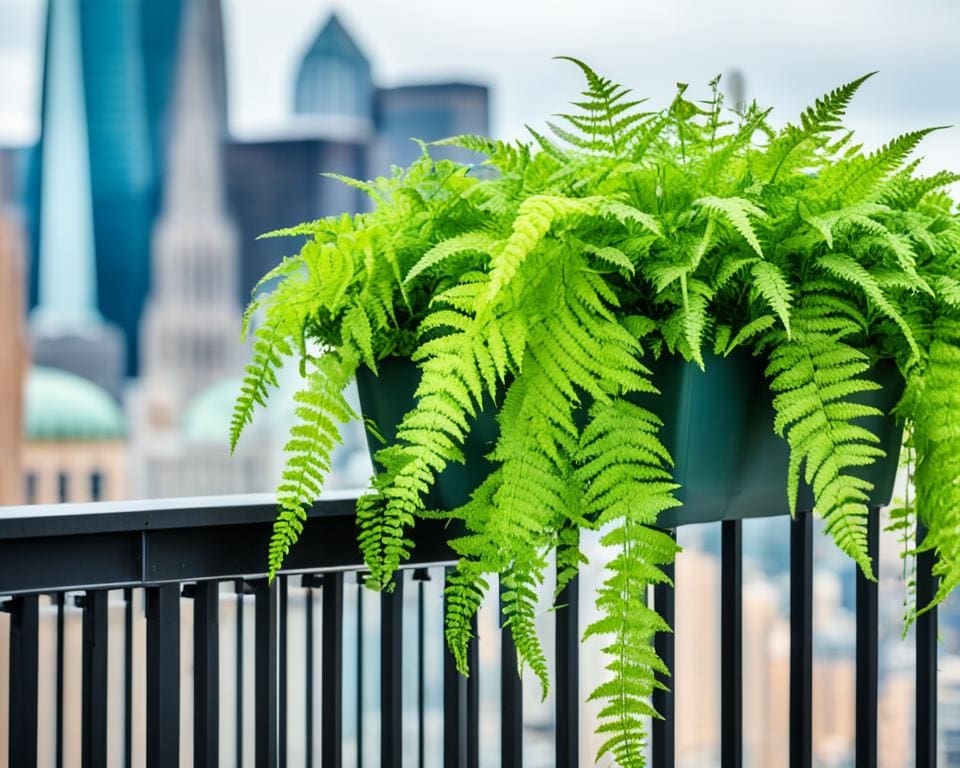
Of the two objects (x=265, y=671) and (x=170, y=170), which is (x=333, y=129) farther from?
(x=265, y=671)

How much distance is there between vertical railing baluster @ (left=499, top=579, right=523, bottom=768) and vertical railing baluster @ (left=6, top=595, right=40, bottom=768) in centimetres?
38

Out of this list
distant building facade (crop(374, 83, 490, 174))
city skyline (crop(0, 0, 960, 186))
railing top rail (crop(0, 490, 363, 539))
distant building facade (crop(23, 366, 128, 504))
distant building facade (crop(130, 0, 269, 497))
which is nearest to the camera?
railing top rail (crop(0, 490, 363, 539))

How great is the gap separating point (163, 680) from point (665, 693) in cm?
41

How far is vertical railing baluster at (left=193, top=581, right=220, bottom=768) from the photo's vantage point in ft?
2.78

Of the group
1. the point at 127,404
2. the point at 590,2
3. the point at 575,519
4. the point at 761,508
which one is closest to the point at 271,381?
the point at 575,519

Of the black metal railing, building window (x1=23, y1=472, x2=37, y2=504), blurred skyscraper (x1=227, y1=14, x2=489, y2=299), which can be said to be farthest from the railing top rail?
building window (x1=23, y1=472, x2=37, y2=504)

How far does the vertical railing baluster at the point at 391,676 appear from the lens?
2.96ft

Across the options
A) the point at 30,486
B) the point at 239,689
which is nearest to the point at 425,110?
the point at 30,486

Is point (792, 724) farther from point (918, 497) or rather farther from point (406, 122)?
point (406, 122)

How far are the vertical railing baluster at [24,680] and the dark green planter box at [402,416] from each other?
30 centimetres

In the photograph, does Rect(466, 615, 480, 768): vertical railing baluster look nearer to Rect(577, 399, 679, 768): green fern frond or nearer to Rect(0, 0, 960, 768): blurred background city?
Rect(577, 399, 679, 768): green fern frond

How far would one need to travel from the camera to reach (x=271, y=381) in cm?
71

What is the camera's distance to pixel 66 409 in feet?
97.8

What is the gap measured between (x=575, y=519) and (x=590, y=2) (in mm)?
22198
